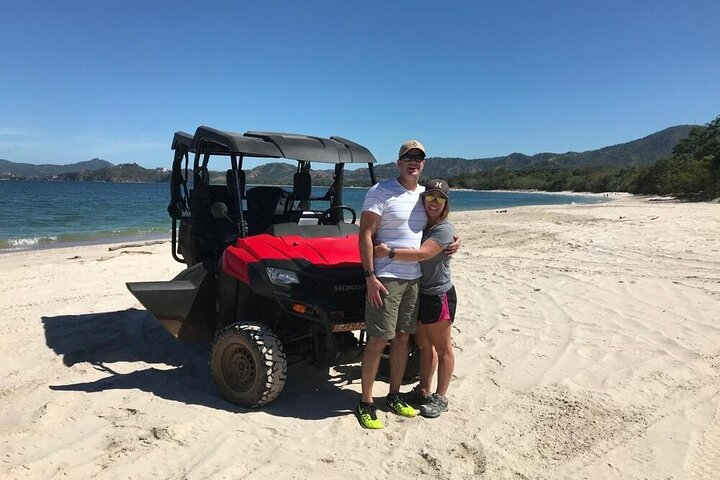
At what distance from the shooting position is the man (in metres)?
3.35

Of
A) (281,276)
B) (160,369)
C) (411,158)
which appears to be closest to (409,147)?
(411,158)

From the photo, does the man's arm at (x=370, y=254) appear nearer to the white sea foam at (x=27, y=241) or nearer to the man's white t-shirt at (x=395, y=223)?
the man's white t-shirt at (x=395, y=223)

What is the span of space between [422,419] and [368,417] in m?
0.41

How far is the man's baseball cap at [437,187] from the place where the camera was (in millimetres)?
3402

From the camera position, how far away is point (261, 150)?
4262 millimetres

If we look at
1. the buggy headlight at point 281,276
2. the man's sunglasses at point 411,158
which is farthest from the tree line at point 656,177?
the buggy headlight at point 281,276

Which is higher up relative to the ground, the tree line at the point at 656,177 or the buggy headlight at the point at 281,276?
the tree line at the point at 656,177

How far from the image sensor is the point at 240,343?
12.3ft

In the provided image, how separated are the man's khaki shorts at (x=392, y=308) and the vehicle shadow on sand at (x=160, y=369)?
31.9 inches

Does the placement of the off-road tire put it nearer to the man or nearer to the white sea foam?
the man

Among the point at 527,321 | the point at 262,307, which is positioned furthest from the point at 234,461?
the point at 527,321

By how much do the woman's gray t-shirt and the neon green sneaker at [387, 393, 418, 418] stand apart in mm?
865

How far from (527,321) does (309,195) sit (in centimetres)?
294

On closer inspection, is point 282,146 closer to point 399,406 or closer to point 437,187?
point 437,187
